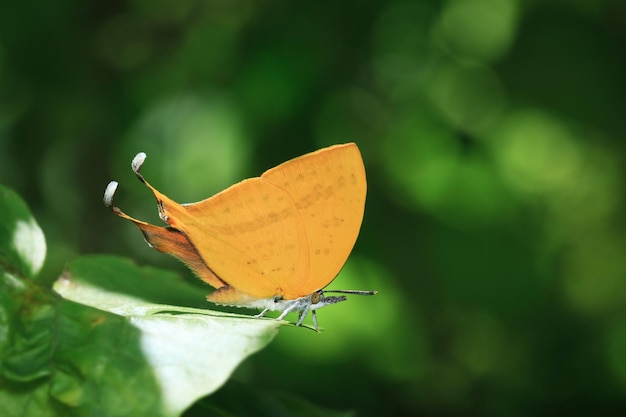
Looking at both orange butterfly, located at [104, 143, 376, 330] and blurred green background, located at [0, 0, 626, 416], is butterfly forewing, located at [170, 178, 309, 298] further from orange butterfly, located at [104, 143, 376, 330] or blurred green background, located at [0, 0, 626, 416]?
blurred green background, located at [0, 0, 626, 416]

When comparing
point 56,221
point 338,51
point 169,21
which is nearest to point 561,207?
point 338,51

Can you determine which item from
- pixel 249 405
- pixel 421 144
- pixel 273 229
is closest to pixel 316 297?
pixel 273 229

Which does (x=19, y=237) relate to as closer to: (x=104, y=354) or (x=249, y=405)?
(x=104, y=354)

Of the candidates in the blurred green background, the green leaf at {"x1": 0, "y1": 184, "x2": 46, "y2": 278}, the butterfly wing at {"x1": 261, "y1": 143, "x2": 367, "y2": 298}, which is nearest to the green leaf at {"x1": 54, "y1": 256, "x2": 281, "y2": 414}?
the green leaf at {"x1": 0, "y1": 184, "x2": 46, "y2": 278}

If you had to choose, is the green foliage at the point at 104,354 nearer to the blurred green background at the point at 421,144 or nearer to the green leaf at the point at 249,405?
the green leaf at the point at 249,405

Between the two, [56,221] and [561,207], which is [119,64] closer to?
[56,221]

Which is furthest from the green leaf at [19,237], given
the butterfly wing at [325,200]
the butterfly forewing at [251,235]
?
the butterfly wing at [325,200]
